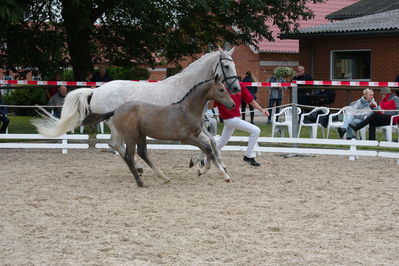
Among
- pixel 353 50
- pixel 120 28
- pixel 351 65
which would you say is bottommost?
pixel 351 65

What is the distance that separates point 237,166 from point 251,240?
19.7 feet

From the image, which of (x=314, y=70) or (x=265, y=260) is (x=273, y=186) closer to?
(x=265, y=260)

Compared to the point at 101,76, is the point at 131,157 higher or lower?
lower

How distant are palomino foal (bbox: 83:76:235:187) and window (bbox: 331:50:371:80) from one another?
15669 mm

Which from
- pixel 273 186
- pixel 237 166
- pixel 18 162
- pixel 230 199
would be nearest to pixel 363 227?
pixel 230 199

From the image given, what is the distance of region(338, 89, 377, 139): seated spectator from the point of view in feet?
48.5

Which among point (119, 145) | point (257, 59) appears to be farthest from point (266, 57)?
point (119, 145)

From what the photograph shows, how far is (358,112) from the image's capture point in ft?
48.5

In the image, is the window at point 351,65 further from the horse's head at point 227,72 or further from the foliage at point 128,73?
the horse's head at point 227,72

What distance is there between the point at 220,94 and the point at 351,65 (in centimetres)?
1605

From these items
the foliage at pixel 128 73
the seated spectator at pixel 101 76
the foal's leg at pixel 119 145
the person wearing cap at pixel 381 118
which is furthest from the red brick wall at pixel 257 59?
the foal's leg at pixel 119 145

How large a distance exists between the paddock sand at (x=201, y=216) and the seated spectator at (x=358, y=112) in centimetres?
225

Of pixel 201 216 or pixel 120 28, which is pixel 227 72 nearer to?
pixel 201 216

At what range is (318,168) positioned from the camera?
490 inches
